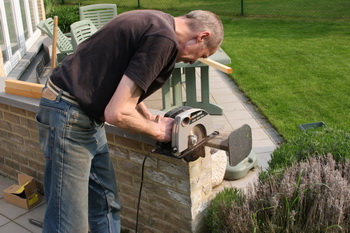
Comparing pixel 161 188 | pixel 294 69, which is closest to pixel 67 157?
pixel 161 188

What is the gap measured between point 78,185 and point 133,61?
3.01 ft

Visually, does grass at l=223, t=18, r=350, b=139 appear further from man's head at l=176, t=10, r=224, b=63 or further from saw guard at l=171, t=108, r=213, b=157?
man's head at l=176, t=10, r=224, b=63

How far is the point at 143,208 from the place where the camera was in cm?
355

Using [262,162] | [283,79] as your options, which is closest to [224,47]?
[283,79]

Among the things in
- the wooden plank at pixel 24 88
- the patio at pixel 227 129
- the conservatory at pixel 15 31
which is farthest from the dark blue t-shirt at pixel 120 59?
the conservatory at pixel 15 31

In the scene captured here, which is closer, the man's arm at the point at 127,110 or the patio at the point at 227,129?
the man's arm at the point at 127,110

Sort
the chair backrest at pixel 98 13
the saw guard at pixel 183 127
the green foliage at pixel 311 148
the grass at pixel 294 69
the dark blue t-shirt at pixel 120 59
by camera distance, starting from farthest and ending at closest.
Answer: the chair backrest at pixel 98 13, the grass at pixel 294 69, the green foliage at pixel 311 148, the saw guard at pixel 183 127, the dark blue t-shirt at pixel 120 59

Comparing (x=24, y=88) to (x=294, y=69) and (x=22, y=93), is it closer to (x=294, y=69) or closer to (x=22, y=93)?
(x=22, y=93)

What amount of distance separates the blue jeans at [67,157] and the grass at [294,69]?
329 cm

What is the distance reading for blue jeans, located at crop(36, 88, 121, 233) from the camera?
8.54 ft

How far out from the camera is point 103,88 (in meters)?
2.49

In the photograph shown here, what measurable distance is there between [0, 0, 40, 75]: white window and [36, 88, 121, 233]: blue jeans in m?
4.75

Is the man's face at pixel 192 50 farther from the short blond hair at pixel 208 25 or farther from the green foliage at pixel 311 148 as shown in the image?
Result: the green foliage at pixel 311 148

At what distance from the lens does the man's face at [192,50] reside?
2.47 m
